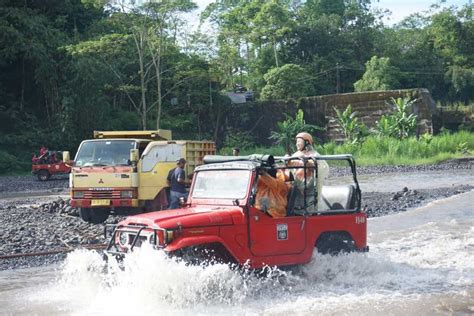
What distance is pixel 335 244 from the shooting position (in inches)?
368

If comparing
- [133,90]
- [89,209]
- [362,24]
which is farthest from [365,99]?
[89,209]

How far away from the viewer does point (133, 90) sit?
4328 centimetres

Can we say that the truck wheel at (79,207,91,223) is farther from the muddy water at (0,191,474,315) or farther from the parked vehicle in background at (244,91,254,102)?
the parked vehicle in background at (244,91,254,102)

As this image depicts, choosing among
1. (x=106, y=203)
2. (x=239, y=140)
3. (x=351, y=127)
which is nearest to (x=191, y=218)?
(x=106, y=203)

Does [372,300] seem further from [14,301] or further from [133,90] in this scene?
[133,90]

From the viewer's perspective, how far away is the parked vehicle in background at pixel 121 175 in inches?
610

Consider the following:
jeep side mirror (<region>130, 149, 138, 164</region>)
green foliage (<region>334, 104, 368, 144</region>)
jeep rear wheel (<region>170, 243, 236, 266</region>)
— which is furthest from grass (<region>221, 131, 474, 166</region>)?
Result: jeep rear wheel (<region>170, 243, 236, 266</region>)

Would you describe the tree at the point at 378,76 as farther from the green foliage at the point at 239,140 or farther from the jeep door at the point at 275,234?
the jeep door at the point at 275,234

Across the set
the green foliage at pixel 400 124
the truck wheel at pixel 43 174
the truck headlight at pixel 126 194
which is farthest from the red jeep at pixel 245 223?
the green foliage at pixel 400 124

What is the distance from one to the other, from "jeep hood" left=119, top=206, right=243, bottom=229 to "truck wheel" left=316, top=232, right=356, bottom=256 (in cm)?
166

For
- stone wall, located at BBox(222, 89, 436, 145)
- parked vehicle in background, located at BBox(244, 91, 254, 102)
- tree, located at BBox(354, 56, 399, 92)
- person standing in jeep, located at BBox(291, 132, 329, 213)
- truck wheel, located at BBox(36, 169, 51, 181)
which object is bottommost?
truck wheel, located at BBox(36, 169, 51, 181)

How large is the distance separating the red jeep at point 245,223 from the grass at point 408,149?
28.3 metres

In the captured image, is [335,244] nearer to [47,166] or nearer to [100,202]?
[100,202]

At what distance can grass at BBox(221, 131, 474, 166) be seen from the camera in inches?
1464
